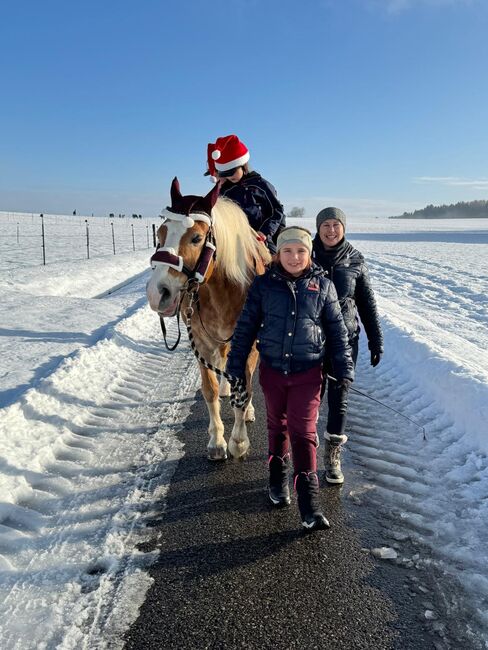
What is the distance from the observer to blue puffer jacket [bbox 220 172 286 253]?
15.2 ft

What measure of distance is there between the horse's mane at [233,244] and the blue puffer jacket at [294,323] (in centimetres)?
60

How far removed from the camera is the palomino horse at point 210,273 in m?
3.04

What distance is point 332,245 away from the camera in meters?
3.60

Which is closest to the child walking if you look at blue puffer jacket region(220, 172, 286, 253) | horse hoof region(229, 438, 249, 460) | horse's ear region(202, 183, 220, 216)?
horse's ear region(202, 183, 220, 216)

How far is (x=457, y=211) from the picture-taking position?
126062 mm

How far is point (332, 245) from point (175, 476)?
7.16 feet

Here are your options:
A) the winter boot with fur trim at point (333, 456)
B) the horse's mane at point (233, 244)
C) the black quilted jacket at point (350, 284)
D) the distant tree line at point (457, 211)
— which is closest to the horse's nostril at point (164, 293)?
the horse's mane at point (233, 244)

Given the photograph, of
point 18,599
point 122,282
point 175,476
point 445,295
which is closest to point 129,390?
point 175,476

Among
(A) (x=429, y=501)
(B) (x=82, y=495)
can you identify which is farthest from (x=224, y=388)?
(A) (x=429, y=501)

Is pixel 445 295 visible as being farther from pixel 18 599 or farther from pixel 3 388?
pixel 18 599

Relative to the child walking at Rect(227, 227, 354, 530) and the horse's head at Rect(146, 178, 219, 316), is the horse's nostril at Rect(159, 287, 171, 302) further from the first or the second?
the child walking at Rect(227, 227, 354, 530)

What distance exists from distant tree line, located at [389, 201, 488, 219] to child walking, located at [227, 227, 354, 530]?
12880cm

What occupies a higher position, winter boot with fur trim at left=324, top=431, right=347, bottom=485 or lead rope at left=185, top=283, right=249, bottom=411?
lead rope at left=185, top=283, right=249, bottom=411

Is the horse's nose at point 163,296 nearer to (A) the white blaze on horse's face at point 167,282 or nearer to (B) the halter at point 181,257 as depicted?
(A) the white blaze on horse's face at point 167,282
